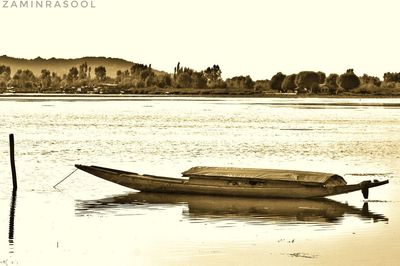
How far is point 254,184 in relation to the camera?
38.7 meters

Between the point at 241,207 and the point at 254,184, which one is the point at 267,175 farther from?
the point at 241,207

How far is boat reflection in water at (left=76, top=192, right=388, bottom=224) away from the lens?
3331 centimetres

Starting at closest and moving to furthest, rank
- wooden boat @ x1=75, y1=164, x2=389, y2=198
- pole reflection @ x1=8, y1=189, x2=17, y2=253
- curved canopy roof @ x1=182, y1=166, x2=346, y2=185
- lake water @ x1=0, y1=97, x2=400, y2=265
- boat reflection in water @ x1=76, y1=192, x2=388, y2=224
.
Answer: lake water @ x1=0, y1=97, x2=400, y2=265
pole reflection @ x1=8, y1=189, x2=17, y2=253
boat reflection in water @ x1=76, y1=192, x2=388, y2=224
wooden boat @ x1=75, y1=164, x2=389, y2=198
curved canopy roof @ x1=182, y1=166, x2=346, y2=185

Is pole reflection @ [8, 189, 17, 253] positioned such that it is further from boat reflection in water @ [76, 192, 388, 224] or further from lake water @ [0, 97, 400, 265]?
boat reflection in water @ [76, 192, 388, 224]

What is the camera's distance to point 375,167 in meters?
56.4

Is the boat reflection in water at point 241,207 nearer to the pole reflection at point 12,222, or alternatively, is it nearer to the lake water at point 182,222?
the lake water at point 182,222

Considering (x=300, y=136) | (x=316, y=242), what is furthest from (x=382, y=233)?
(x=300, y=136)

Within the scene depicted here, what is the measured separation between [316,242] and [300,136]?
69846 mm

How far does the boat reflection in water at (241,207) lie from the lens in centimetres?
3331

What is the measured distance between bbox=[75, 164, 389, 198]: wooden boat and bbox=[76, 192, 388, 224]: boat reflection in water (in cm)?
31

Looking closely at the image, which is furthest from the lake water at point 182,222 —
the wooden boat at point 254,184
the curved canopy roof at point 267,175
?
the curved canopy roof at point 267,175

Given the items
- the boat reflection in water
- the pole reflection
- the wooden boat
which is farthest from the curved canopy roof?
the pole reflection

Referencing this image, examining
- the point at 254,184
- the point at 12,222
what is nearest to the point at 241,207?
the point at 254,184

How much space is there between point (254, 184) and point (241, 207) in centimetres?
287
